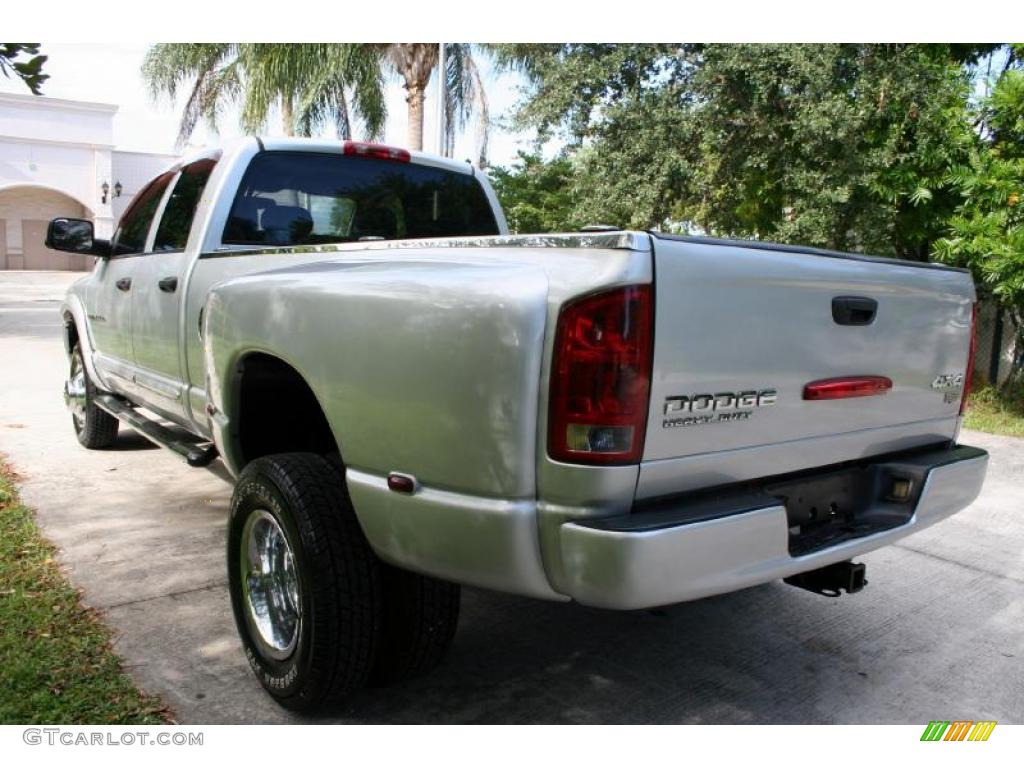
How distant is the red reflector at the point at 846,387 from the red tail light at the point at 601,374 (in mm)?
681

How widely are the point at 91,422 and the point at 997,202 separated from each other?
8.15 meters

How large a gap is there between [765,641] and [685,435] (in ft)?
5.52

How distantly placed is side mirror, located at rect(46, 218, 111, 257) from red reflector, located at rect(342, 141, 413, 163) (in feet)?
5.50

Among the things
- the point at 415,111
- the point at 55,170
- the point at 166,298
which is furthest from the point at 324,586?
the point at 55,170

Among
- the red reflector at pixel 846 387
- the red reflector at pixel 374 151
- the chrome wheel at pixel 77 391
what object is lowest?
the chrome wheel at pixel 77 391

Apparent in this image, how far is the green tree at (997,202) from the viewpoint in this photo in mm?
8078

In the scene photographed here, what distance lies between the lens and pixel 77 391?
21.1 feet

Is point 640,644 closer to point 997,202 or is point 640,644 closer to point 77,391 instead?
point 77,391

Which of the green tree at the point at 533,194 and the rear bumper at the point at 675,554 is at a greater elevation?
the green tree at the point at 533,194

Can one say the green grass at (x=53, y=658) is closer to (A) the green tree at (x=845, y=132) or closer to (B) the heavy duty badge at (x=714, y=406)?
(B) the heavy duty badge at (x=714, y=406)

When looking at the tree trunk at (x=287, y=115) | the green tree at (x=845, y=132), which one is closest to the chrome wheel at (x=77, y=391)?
Answer: the green tree at (x=845, y=132)

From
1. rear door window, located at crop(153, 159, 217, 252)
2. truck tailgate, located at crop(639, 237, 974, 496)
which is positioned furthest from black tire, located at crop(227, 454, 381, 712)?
rear door window, located at crop(153, 159, 217, 252)

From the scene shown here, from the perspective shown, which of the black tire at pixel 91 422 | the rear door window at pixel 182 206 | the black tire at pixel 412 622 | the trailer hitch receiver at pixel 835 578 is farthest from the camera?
the black tire at pixel 91 422

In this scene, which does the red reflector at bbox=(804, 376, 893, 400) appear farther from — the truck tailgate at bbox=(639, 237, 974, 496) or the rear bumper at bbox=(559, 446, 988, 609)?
the rear bumper at bbox=(559, 446, 988, 609)
